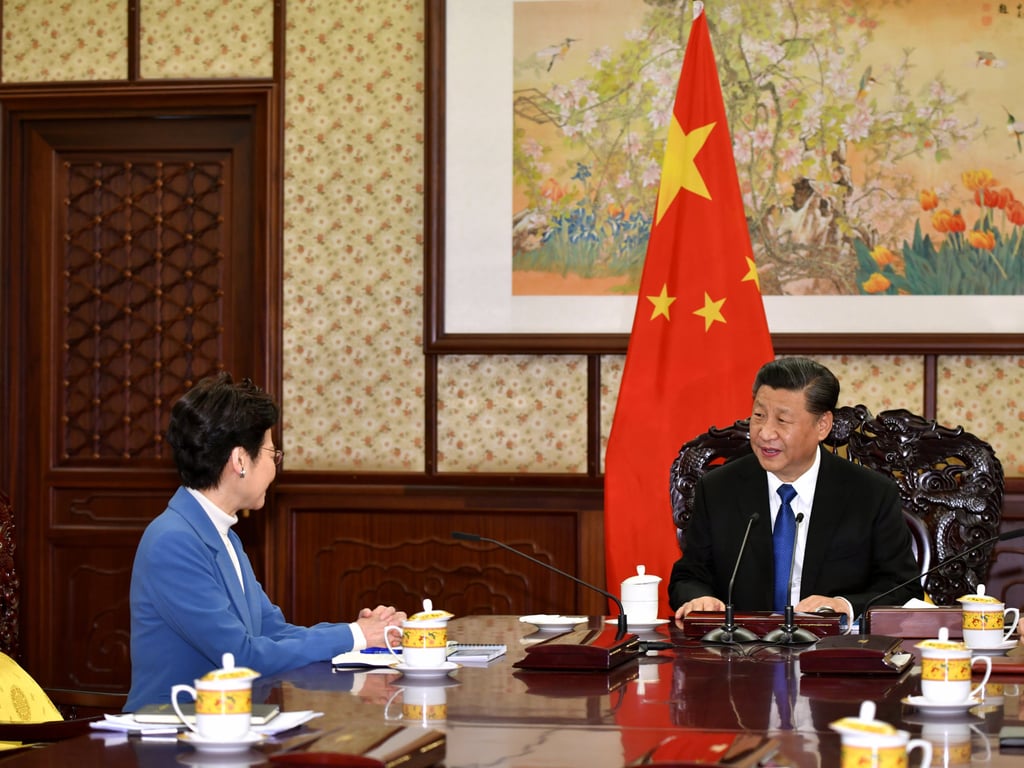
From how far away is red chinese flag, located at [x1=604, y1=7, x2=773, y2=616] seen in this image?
14.5 ft

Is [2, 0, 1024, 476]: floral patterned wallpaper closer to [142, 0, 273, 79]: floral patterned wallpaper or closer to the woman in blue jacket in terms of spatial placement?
[142, 0, 273, 79]: floral patterned wallpaper

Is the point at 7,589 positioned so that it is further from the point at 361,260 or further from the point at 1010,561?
the point at 1010,561

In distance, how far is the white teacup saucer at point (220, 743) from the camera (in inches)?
65.1

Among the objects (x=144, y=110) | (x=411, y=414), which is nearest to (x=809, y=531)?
(x=411, y=414)

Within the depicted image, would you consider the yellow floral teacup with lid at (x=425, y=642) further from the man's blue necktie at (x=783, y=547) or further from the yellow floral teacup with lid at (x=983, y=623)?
the man's blue necktie at (x=783, y=547)

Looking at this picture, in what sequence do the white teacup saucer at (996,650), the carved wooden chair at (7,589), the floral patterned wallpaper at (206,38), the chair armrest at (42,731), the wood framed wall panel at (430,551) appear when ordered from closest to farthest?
the chair armrest at (42,731)
the white teacup saucer at (996,650)
the carved wooden chair at (7,589)
the wood framed wall panel at (430,551)
the floral patterned wallpaper at (206,38)

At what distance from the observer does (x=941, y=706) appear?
6.06 ft

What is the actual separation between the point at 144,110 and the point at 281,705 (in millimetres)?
3936

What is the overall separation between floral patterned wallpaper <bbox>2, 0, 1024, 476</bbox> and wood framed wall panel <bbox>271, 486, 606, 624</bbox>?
0.15m

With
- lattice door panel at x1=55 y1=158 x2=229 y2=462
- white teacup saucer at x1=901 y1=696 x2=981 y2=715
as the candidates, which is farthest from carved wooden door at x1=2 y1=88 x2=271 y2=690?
white teacup saucer at x1=901 y1=696 x2=981 y2=715

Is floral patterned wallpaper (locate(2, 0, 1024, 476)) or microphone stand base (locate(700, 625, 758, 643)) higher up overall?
floral patterned wallpaper (locate(2, 0, 1024, 476))

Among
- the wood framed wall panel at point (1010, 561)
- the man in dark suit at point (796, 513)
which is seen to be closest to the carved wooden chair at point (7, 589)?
the man in dark suit at point (796, 513)

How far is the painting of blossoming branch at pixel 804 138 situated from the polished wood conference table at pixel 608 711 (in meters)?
2.67

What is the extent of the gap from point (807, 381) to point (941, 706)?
1.75 meters
